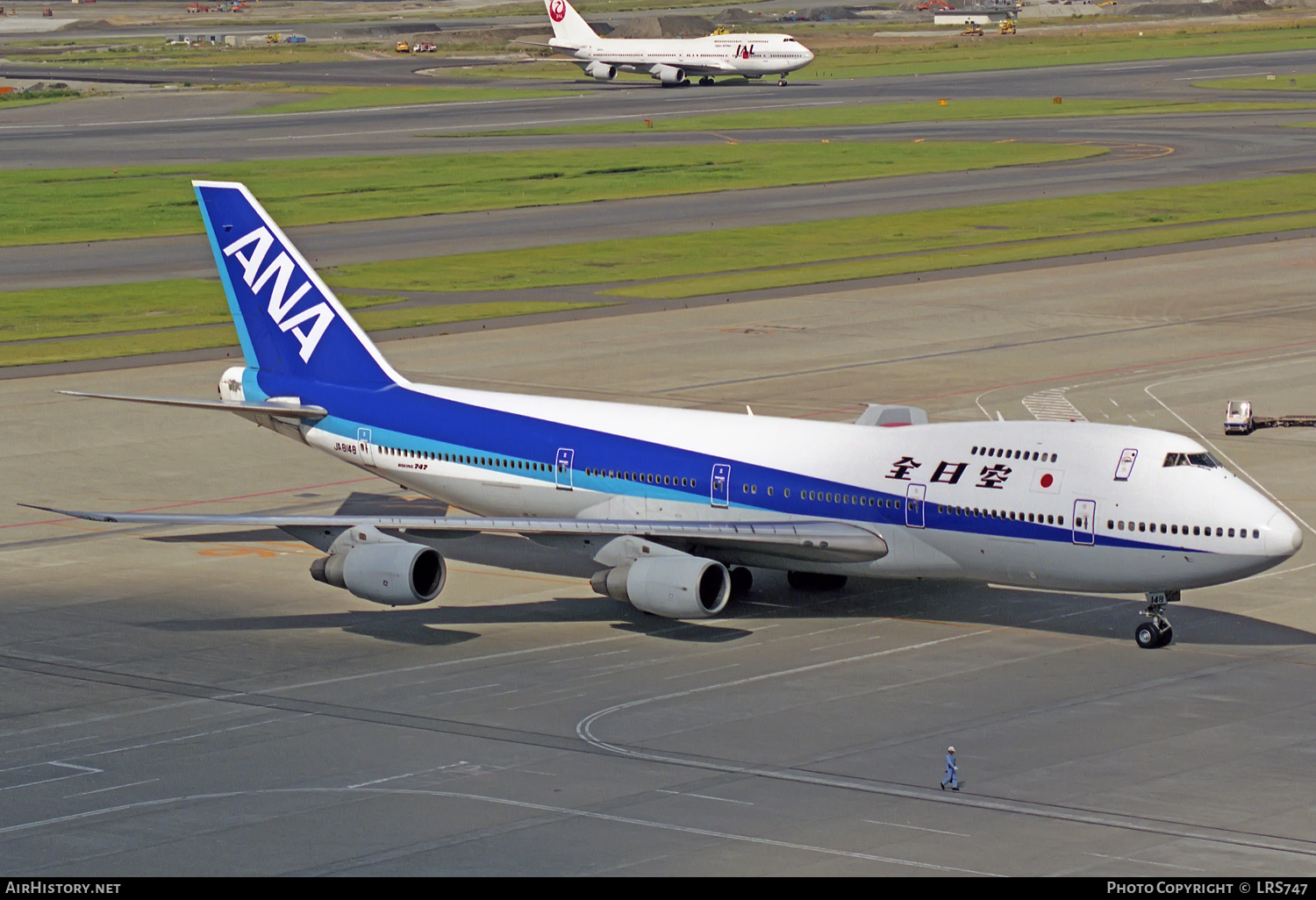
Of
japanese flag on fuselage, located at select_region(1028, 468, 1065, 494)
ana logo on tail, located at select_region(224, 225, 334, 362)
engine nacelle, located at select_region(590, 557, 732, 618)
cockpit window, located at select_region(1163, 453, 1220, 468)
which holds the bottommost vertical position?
engine nacelle, located at select_region(590, 557, 732, 618)

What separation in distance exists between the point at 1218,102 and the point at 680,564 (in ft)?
478

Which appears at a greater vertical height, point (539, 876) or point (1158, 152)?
point (1158, 152)

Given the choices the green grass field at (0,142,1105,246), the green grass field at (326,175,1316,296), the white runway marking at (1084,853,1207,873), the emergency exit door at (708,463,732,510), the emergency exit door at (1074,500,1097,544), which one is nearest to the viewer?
the white runway marking at (1084,853,1207,873)

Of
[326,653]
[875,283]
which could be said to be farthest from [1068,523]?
[875,283]

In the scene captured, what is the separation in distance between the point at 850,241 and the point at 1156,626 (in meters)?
66.2

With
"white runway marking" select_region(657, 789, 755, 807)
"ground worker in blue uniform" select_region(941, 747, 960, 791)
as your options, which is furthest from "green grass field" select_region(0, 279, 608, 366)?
"ground worker in blue uniform" select_region(941, 747, 960, 791)

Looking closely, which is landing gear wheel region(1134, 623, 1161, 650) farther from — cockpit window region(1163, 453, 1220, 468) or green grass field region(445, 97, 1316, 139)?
green grass field region(445, 97, 1316, 139)

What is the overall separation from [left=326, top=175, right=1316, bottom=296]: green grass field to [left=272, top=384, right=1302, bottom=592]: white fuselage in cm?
4384

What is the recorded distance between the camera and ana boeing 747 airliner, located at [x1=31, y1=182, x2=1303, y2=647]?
1444 inches

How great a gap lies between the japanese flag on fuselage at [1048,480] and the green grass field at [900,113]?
398 feet

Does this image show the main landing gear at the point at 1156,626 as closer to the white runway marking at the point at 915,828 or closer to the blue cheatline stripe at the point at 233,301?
the white runway marking at the point at 915,828

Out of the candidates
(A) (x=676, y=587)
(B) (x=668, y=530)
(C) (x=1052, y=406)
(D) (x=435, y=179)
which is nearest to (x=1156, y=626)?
(A) (x=676, y=587)

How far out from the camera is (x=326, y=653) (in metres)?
38.9
